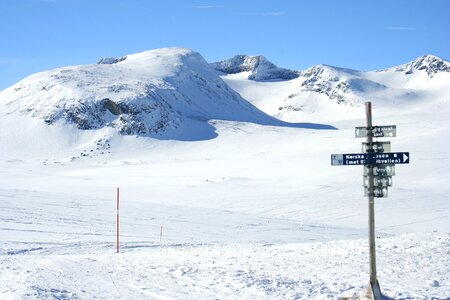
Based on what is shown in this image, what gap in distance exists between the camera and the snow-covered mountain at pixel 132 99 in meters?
102

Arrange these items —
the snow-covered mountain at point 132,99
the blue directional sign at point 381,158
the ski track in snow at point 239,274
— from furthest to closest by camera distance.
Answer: the snow-covered mountain at point 132,99
the ski track in snow at point 239,274
the blue directional sign at point 381,158

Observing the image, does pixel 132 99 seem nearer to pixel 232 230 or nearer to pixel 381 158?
pixel 232 230

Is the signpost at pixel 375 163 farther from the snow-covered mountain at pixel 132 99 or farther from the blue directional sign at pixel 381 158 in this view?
the snow-covered mountain at pixel 132 99

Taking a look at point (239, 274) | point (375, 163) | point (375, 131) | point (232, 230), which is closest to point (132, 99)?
point (232, 230)

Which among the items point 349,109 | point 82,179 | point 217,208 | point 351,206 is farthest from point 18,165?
point 349,109

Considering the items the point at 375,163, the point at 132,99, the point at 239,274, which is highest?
the point at 132,99

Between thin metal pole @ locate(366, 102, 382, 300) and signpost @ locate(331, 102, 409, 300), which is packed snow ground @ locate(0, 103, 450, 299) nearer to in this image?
thin metal pole @ locate(366, 102, 382, 300)

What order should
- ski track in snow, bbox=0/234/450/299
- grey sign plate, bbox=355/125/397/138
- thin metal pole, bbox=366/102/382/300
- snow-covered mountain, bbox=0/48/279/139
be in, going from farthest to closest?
snow-covered mountain, bbox=0/48/279/139
ski track in snow, bbox=0/234/450/299
grey sign plate, bbox=355/125/397/138
thin metal pole, bbox=366/102/382/300

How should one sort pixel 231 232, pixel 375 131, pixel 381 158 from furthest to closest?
pixel 231 232, pixel 375 131, pixel 381 158

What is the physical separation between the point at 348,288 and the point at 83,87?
107568 millimetres

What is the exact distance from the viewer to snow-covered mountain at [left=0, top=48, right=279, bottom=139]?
102 m

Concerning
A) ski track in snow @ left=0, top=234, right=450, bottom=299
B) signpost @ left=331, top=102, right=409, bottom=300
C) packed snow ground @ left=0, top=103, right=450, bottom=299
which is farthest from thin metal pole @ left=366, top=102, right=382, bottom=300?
packed snow ground @ left=0, top=103, right=450, bottom=299

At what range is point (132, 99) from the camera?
107m

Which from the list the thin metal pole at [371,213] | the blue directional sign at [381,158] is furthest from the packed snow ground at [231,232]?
the blue directional sign at [381,158]
